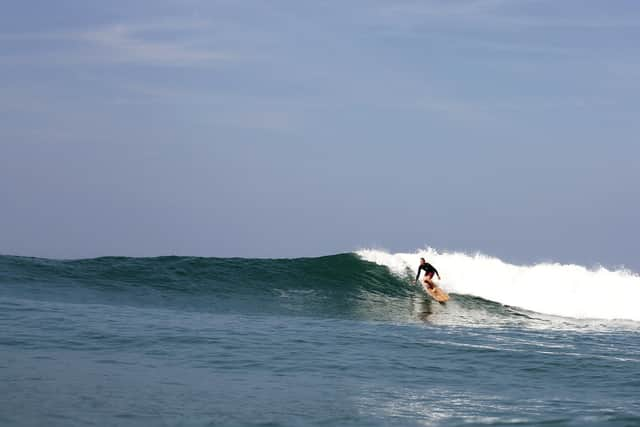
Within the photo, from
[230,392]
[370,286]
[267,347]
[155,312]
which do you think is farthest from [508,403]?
[370,286]

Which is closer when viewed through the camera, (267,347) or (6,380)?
(6,380)

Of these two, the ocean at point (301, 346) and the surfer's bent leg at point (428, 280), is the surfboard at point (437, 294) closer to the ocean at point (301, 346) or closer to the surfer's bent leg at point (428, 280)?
the surfer's bent leg at point (428, 280)

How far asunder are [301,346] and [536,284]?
49.8ft

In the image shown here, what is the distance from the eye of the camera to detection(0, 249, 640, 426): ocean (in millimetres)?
8258

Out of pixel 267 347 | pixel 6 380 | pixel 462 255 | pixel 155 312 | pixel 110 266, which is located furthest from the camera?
pixel 462 255

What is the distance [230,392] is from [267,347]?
3.38 metres

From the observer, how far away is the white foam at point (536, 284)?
23.4 metres

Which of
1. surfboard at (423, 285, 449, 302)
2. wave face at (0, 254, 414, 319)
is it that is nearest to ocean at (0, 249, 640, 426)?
wave face at (0, 254, 414, 319)

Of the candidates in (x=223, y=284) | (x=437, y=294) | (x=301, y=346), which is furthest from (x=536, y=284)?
(x=301, y=346)

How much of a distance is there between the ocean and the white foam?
0.12m

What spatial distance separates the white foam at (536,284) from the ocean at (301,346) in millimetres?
116

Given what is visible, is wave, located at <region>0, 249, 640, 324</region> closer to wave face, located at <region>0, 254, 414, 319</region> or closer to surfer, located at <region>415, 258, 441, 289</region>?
wave face, located at <region>0, 254, 414, 319</region>

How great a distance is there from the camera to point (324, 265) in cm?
2448

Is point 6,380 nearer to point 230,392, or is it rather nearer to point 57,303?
point 230,392
